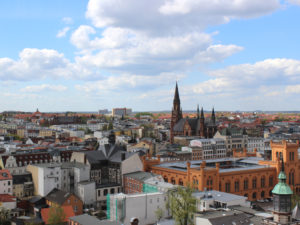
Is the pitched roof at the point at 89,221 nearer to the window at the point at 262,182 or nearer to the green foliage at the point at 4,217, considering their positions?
the green foliage at the point at 4,217

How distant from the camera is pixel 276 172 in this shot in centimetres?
9512

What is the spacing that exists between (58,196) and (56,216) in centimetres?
1326

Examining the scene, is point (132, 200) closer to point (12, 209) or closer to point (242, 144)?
point (12, 209)

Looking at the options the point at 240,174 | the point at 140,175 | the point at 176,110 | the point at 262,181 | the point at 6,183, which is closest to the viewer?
the point at 6,183

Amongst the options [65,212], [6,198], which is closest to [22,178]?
[6,198]

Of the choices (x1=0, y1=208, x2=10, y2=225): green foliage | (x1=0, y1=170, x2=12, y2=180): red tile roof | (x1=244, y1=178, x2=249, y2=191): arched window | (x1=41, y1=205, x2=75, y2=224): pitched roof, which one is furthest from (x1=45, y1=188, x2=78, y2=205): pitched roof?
(x1=244, y1=178, x2=249, y2=191): arched window

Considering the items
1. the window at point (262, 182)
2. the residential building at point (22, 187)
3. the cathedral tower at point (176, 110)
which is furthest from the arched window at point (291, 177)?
the cathedral tower at point (176, 110)

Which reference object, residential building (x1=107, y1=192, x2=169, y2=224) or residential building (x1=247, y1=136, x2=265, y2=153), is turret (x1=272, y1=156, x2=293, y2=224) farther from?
residential building (x1=247, y1=136, x2=265, y2=153)

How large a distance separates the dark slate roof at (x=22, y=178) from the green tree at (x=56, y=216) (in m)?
22.4

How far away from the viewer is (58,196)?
78.1 metres

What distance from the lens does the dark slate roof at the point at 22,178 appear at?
86.0 meters

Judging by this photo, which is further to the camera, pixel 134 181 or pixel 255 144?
pixel 255 144

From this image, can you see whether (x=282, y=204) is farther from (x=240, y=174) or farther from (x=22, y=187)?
(x=22, y=187)

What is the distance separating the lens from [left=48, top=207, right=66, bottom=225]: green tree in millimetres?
64562
